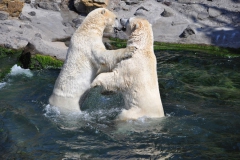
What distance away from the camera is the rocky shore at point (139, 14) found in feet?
50.9

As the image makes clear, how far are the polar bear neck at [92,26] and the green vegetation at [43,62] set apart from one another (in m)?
4.35

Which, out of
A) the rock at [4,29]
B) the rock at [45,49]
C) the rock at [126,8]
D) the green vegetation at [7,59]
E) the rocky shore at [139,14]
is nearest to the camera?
the green vegetation at [7,59]

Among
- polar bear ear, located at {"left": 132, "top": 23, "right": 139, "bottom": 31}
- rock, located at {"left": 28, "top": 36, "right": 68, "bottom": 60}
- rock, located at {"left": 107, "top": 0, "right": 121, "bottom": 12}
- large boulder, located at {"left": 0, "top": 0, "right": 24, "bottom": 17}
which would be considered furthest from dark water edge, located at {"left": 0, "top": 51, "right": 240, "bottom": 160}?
rock, located at {"left": 107, "top": 0, "right": 121, "bottom": 12}

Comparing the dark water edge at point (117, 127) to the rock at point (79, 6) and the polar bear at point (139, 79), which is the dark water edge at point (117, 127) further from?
the rock at point (79, 6)

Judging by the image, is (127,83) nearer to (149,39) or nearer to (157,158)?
(149,39)

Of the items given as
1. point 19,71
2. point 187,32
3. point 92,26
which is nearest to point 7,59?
point 19,71

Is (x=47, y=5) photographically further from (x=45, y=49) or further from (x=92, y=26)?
(x=92, y=26)

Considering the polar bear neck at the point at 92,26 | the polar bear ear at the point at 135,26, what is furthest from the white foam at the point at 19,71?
the polar bear ear at the point at 135,26

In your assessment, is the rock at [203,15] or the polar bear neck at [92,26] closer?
the polar bear neck at [92,26]

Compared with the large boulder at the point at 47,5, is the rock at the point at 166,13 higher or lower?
higher

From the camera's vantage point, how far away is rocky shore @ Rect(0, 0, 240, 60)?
50.9ft

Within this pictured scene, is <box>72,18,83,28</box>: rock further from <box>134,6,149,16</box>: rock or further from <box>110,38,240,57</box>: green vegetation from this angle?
<box>110,38,240,57</box>: green vegetation

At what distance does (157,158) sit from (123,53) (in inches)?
75.6

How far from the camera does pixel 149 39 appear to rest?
7102 mm
